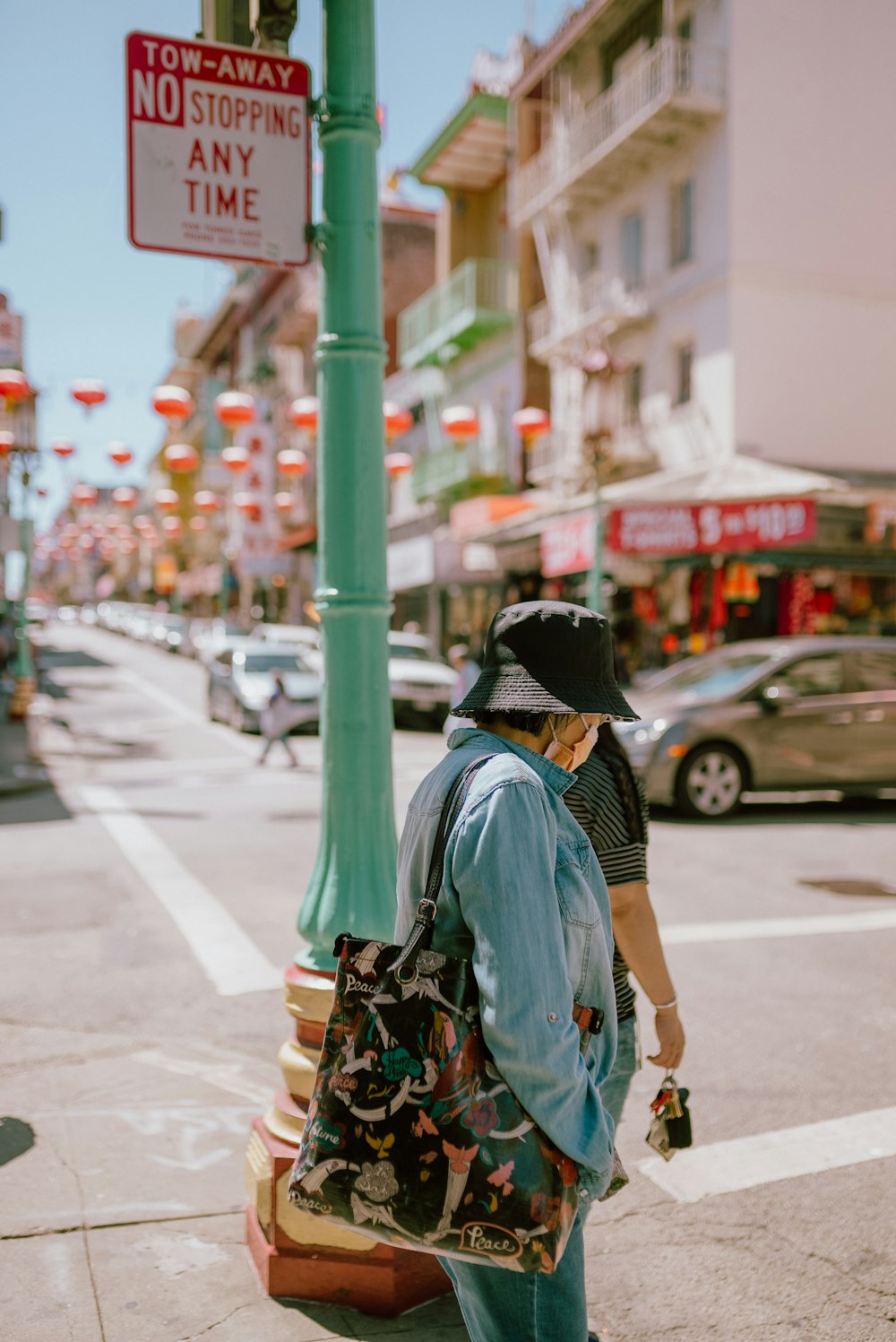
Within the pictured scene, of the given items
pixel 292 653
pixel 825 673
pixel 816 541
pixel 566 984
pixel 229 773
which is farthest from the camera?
pixel 292 653

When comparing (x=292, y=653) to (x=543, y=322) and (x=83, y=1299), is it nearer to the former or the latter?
(x=543, y=322)

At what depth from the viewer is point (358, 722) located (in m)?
3.28

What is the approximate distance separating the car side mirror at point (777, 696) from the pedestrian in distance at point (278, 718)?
6294 mm

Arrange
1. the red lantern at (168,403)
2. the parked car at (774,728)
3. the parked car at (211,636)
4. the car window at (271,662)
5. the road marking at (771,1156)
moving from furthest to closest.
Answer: the parked car at (211,636), the car window at (271,662), the red lantern at (168,403), the parked car at (774,728), the road marking at (771,1156)

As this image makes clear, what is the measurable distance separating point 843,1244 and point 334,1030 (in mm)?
2268

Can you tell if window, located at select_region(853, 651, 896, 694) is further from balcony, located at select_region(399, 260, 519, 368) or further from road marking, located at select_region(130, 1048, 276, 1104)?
balcony, located at select_region(399, 260, 519, 368)

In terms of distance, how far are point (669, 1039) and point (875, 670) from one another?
918 cm

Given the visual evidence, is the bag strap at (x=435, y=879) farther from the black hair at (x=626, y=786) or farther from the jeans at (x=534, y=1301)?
the black hair at (x=626, y=786)

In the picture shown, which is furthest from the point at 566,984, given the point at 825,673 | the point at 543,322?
the point at 543,322

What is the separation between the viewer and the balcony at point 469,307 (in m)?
27.3

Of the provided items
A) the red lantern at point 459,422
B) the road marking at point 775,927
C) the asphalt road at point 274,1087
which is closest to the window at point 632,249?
the red lantern at point 459,422

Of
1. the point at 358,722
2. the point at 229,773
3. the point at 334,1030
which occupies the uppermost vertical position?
the point at 358,722

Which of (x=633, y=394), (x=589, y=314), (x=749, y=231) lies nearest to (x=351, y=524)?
(x=749, y=231)

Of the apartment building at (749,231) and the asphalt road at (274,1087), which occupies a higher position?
the apartment building at (749,231)
